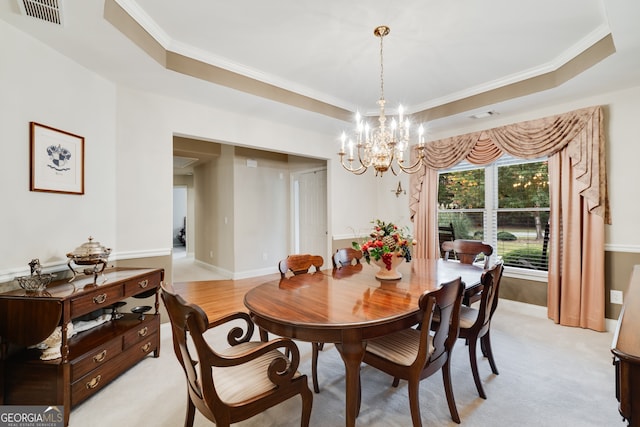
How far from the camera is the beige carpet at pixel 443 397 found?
1.75 m

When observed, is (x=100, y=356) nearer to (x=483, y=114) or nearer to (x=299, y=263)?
(x=299, y=263)

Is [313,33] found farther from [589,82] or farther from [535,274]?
[535,274]

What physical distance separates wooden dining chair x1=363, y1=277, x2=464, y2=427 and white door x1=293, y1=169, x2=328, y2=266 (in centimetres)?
346

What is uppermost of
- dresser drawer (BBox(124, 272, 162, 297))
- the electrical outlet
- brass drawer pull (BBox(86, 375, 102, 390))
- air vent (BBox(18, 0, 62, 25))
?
air vent (BBox(18, 0, 62, 25))

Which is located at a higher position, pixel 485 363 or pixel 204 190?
pixel 204 190

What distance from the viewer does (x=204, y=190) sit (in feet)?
22.3

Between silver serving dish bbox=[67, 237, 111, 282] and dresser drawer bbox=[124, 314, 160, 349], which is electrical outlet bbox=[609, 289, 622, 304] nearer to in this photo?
dresser drawer bbox=[124, 314, 160, 349]

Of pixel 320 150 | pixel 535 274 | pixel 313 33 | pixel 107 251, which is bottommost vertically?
pixel 535 274

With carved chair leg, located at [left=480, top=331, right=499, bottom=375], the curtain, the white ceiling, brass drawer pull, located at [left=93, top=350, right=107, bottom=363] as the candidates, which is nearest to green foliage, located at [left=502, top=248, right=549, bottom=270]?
the curtain

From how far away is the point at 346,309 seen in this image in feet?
5.28

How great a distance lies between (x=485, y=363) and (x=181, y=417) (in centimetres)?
233

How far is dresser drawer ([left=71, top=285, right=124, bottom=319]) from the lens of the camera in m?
1.79

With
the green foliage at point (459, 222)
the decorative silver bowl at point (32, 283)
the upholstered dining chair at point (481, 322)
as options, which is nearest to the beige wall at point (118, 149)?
the decorative silver bowl at point (32, 283)

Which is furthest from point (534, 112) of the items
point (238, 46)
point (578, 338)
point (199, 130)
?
point (199, 130)
